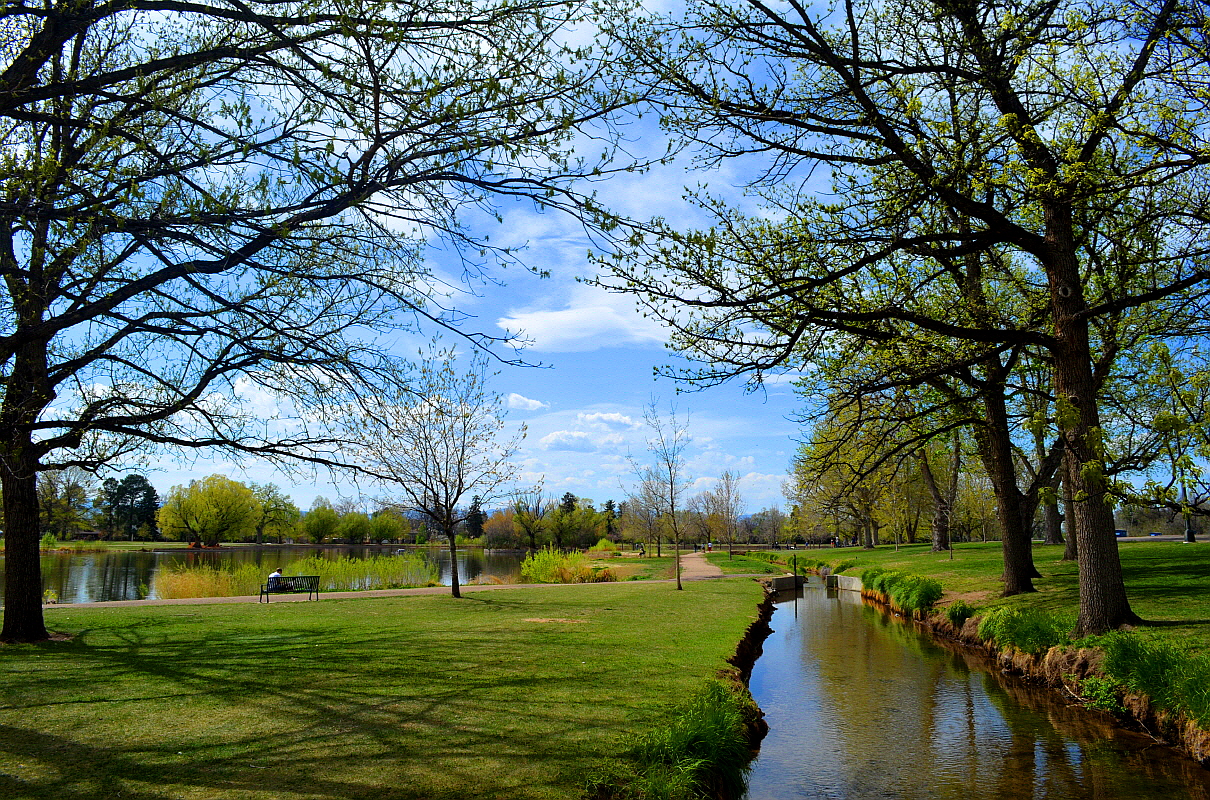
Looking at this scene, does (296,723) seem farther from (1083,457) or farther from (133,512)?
(133,512)

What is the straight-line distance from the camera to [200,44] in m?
6.51

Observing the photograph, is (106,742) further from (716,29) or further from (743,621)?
(743,621)

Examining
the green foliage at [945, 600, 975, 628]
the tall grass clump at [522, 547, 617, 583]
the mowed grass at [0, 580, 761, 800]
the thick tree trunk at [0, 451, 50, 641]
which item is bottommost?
the tall grass clump at [522, 547, 617, 583]

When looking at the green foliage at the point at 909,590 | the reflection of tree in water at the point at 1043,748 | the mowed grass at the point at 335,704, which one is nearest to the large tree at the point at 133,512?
the mowed grass at the point at 335,704

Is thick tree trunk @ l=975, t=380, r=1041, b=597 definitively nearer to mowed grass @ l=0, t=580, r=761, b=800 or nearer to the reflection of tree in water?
the reflection of tree in water

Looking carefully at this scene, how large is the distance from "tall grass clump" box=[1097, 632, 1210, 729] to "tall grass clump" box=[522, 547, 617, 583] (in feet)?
73.4

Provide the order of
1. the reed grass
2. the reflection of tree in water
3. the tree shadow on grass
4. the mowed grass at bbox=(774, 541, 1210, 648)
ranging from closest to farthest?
the tree shadow on grass < the reflection of tree in water < the mowed grass at bbox=(774, 541, 1210, 648) < the reed grass

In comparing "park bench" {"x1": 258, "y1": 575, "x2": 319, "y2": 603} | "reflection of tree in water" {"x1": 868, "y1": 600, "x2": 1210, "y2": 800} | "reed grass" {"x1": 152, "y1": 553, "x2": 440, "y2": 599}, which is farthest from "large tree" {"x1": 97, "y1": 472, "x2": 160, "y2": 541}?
"reflection of tree in water" {"x1": 868, "y1": 600, "x2": 1210, "y2": 800}

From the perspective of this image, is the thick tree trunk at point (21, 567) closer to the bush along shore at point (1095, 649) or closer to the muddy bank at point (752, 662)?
the muddy bank at point (752, 662)

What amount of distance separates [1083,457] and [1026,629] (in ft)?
13.0

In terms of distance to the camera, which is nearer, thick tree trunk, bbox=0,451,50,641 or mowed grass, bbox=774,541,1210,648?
mowed grass, bbox=774,541,1210,648

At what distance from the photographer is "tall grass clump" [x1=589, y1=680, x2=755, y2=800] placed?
545 cm

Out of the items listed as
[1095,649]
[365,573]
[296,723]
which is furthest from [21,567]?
[365,573]

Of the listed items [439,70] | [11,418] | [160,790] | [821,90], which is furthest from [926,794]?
[11,418]
